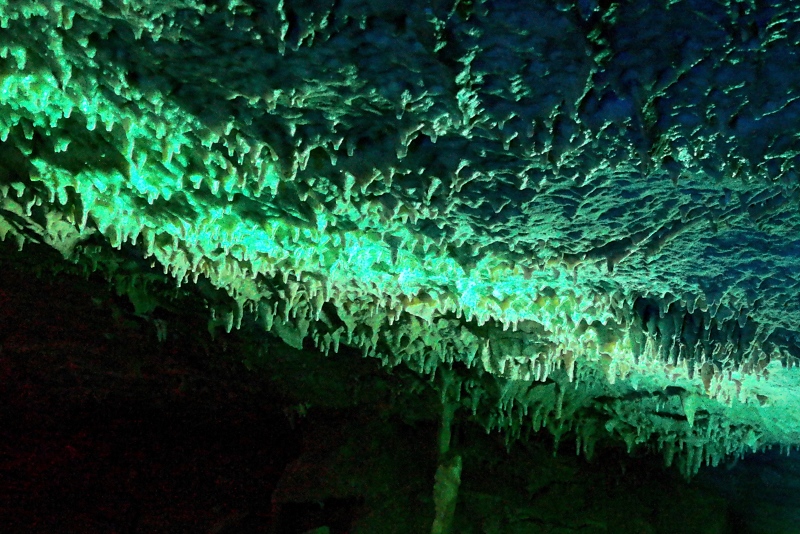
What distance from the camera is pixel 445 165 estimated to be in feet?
9.06

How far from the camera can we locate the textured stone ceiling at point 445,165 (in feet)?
6.50

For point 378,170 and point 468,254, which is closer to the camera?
point 378,170

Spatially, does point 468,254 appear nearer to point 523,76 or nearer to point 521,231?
point 521,231

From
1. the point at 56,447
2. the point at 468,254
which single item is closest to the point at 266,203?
the point at 468,254

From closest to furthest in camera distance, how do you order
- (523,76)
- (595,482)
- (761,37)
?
(761,37), (523,76), (595,482)

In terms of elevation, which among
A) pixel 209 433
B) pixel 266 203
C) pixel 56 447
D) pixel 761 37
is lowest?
pixel 56 447

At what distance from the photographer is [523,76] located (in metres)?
2.10

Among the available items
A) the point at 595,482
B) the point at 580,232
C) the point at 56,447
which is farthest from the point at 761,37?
the point at 56,447

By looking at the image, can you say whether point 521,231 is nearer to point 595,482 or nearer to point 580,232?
point 580,232

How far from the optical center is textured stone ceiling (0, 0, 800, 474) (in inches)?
78.0

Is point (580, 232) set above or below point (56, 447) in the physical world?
above

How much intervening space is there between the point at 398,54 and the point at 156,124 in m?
1.30

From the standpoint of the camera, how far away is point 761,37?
1.78m

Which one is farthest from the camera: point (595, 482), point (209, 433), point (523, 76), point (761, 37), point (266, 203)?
point (209, 433)
